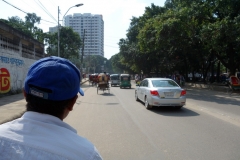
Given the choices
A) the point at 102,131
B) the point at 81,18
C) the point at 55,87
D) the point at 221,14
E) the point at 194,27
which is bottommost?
the point at 102,131

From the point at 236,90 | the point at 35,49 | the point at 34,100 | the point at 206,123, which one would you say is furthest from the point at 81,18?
the point at 34,100

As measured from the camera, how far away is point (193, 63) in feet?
116

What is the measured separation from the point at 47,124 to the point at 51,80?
0.24 m

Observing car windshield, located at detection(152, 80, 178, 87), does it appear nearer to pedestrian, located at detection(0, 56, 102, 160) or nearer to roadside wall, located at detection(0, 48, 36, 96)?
pedestrian, located at detection(0, 56, 102, 160)

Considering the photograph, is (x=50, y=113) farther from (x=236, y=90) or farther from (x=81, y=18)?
(x=81, y=18)

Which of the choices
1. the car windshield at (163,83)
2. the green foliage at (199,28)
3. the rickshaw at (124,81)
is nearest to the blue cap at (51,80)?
the car windshield at (163,83)

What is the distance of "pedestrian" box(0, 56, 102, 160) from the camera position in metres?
1.12

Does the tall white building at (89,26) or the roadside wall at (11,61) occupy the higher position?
the tall white building at (89,26)

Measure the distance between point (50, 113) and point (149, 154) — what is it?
12.3ft

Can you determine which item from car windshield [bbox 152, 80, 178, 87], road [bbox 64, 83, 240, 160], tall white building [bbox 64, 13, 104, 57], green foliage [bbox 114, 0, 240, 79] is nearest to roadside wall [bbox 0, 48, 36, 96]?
road [bbox 64, 83, 240, 160]

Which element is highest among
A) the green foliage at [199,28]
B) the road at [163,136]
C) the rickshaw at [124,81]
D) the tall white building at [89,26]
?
the tall white building at [89,26]

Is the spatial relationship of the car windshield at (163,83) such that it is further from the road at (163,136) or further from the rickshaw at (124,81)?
the rickshaw at (124,81)

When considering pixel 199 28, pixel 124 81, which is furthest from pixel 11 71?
pixel 199 28

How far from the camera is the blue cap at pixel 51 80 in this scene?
1.30 meters
